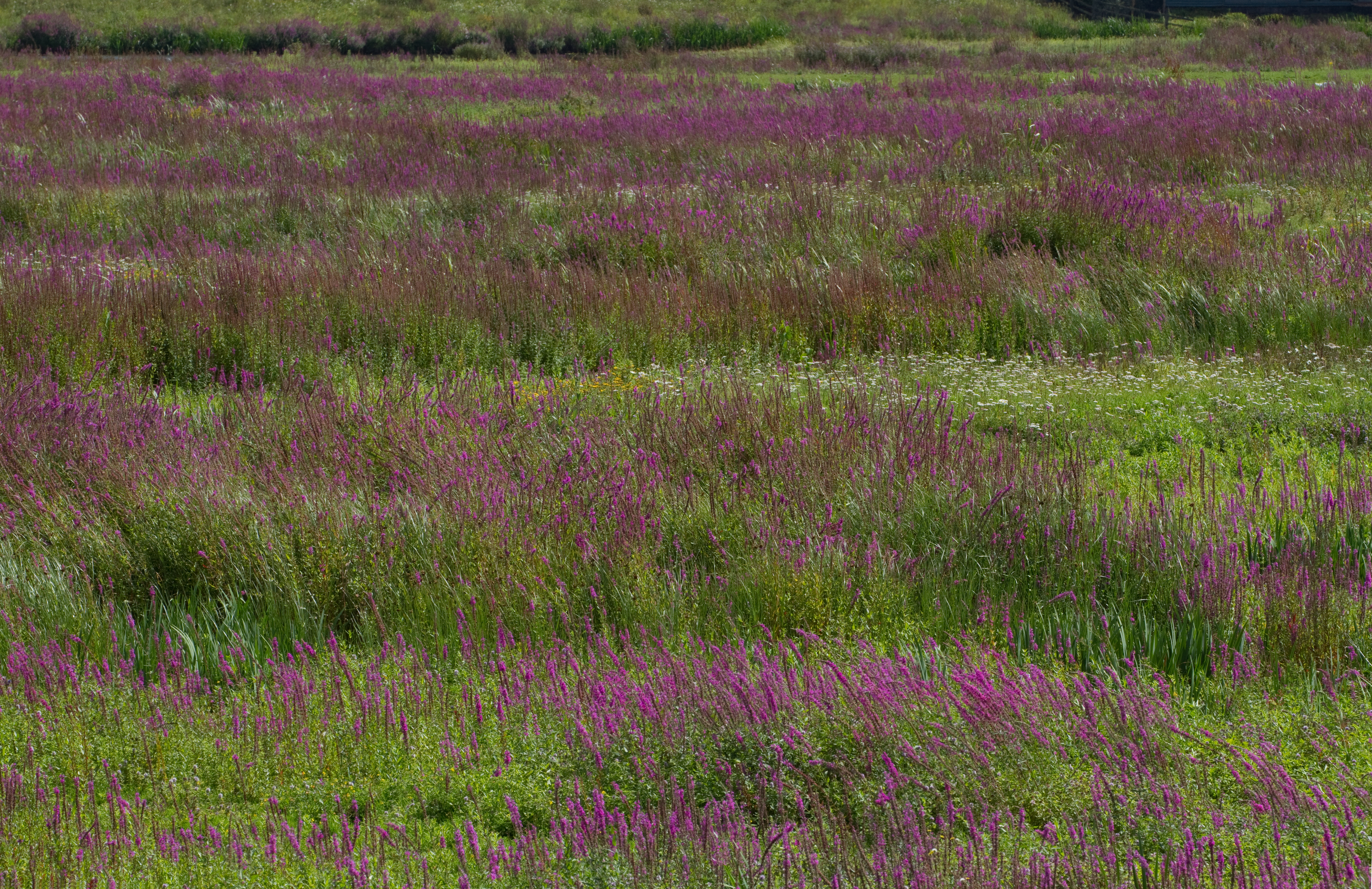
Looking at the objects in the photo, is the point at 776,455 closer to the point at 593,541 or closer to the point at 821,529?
the point at 821,529

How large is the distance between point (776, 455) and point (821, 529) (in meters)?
0.80

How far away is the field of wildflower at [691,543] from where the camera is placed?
2639 millimetres

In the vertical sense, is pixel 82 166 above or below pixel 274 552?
above

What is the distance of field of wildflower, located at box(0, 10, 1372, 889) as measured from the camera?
264 centimetres

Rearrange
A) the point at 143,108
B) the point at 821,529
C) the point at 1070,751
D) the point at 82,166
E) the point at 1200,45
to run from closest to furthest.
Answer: the point at 1070,751 < the point at 821,529 < the point at 82,166 < the point at 143,108 < the point at 1200,45

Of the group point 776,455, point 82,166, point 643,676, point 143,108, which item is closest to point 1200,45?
point 143,108

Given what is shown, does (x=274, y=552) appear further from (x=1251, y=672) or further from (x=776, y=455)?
(x=1251, y=672)

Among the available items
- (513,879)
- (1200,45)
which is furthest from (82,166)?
(1200,45)

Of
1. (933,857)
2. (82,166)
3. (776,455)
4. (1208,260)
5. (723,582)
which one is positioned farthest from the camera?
(82,166)

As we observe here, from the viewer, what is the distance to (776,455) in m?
5.16

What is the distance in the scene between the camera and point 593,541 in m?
4.26

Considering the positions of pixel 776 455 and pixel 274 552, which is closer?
pixel 274 552

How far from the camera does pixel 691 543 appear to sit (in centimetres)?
444

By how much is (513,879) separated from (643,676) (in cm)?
93
